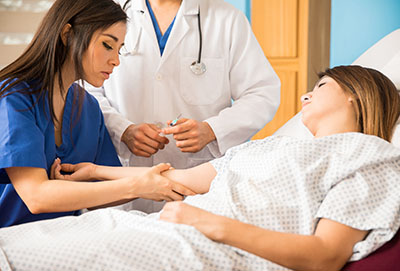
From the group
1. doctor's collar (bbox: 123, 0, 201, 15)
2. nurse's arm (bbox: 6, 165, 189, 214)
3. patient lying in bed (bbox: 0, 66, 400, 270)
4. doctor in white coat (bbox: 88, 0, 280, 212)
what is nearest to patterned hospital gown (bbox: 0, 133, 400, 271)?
patient lying in bed (bbox: 0, 66, 400, 270)

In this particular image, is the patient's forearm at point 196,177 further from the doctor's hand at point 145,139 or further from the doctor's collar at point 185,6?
the doctor's collar at point 185,6

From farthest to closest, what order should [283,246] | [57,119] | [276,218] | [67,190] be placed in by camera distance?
[57,119] → [67,190] → [276,218] → [283,246]

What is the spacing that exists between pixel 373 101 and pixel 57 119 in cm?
101

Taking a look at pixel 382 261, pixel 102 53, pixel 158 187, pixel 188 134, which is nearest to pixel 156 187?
pixel 158 187

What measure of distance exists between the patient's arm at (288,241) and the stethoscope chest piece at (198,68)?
0.95 meters

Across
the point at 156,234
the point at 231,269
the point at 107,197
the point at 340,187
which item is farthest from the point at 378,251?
the point at 107,197

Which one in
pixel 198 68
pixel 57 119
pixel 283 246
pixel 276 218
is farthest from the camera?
pixel 198 68

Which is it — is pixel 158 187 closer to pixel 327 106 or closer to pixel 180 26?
pixel 327 106

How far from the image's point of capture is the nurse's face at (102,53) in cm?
160

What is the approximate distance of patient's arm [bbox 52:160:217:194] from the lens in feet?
5.31

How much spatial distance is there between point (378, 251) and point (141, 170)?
2.66 ft

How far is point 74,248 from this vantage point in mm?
1089

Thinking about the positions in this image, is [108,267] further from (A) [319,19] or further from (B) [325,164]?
(A) [319,19]

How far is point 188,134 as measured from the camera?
182 cm
